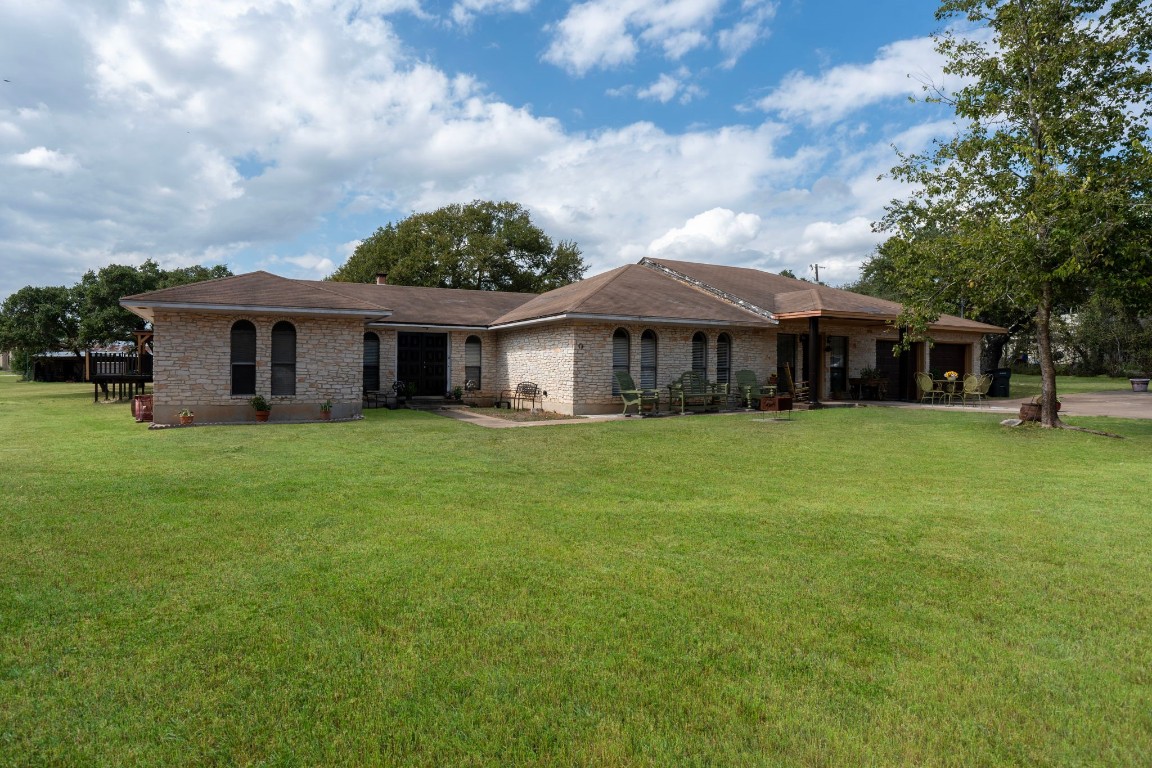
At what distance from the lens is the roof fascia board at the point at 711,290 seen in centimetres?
2014

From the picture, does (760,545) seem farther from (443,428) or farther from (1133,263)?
(1133,263)

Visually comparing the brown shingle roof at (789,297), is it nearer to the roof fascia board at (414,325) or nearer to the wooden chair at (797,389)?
the wooden chair at (797,389)

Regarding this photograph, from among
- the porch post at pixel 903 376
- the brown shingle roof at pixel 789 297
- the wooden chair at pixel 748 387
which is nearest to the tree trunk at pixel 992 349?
the brown shingle roof at pixel 789 297

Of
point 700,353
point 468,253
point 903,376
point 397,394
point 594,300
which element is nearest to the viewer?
point 594,300

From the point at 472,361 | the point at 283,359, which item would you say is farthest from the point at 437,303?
the point at 283,359

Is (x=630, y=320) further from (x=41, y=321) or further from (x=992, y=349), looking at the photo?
(x=41, y=321)

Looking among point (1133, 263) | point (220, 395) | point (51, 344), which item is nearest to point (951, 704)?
point (1133, 263)

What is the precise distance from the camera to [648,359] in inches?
730

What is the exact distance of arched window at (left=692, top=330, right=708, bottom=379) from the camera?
19.2 m

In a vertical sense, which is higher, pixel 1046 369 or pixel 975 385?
pixel 1046 369

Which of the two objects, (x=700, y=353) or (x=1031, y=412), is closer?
(x=1031, y=412)

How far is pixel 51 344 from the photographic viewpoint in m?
34.2

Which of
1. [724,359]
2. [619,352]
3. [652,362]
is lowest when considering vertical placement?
[652,362]

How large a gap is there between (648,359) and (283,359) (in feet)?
32.6
